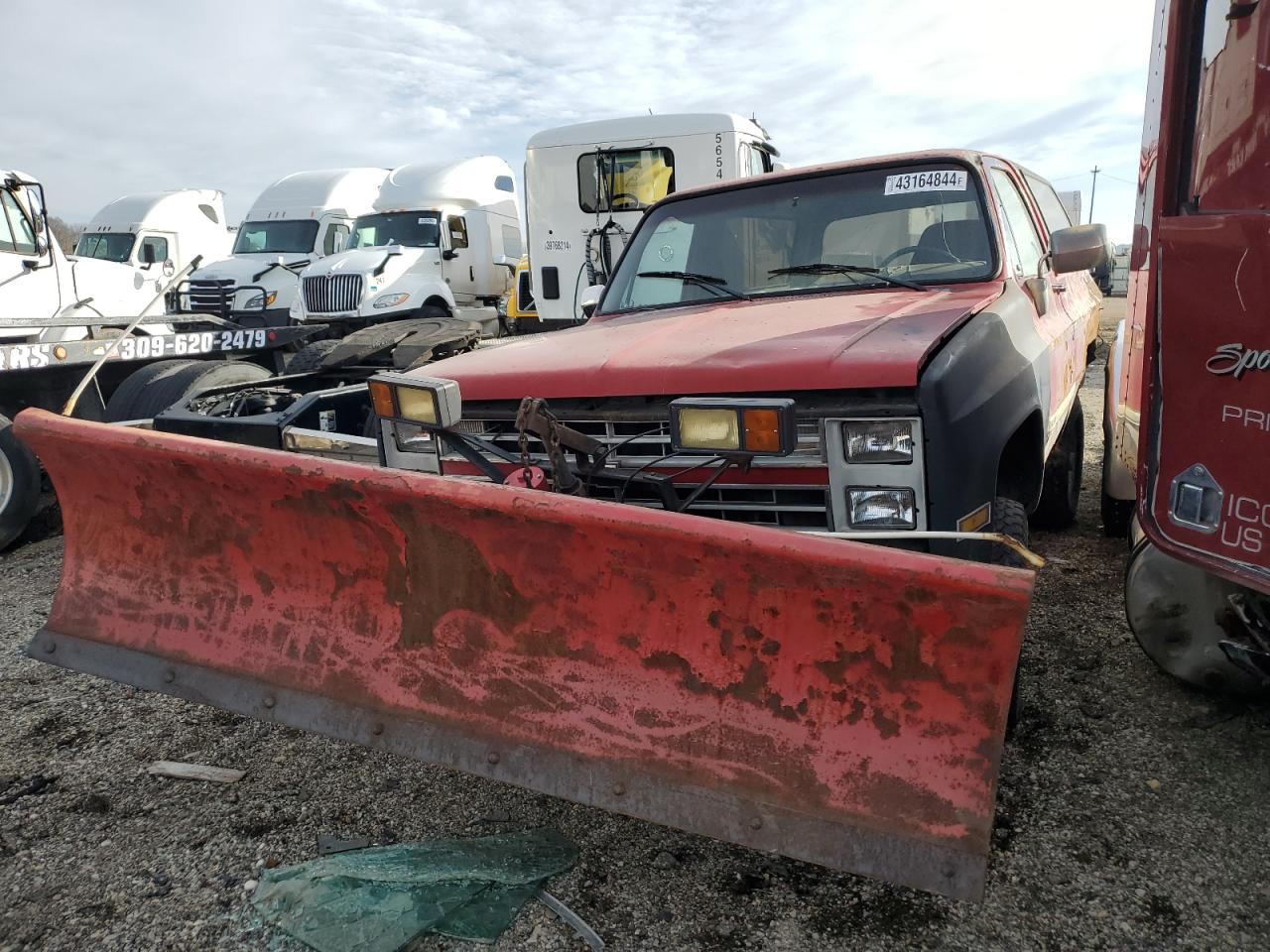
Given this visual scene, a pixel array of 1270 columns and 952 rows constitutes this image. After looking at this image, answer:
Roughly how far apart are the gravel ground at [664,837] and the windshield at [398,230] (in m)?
10.6

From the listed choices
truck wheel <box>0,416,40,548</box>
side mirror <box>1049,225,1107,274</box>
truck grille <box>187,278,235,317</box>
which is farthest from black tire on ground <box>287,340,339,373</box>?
truck grille <box>187,278,235,317</box>

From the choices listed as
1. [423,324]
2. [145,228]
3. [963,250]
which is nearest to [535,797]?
[963,250]

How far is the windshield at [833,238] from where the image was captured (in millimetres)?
3396

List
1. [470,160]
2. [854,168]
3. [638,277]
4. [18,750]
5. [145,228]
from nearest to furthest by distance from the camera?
[18,750] → [854,168] → [638,277] → [470,160] → [145,228]

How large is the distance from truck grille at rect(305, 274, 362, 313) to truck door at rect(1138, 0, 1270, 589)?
1043cm

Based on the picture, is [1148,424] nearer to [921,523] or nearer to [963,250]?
[921,523]

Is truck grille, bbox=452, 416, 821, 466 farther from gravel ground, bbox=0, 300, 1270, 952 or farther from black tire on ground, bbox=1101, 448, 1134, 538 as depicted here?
black tire on ground, bbox=1101, 448, 1134, 538

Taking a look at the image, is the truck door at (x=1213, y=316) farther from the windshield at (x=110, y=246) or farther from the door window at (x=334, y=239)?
the windshield at (x=110, y=246)

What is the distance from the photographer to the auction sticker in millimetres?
3514

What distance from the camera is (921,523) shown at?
228cm

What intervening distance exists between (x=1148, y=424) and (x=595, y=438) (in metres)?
1.59

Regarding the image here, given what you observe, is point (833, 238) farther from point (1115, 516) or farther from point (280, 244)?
point (280, 244)

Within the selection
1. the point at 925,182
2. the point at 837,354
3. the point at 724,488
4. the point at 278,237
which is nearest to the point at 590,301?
the point at 925,182

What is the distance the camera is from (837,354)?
2.34m
